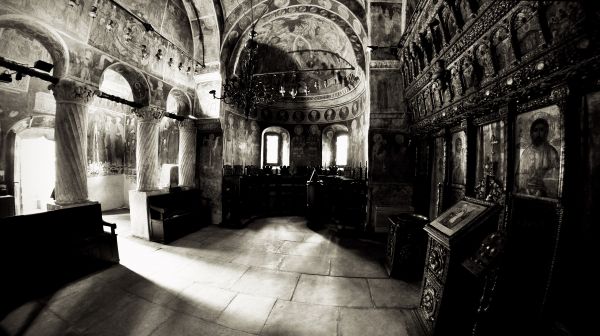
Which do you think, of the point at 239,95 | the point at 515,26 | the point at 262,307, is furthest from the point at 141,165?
the point at 515,26

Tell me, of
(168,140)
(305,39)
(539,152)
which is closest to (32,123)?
(168,140)

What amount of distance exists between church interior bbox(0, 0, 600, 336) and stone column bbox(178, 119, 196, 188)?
73mm

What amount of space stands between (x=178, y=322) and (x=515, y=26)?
18.3 ft

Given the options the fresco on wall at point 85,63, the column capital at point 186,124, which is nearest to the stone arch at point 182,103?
the column capital at point 186,124

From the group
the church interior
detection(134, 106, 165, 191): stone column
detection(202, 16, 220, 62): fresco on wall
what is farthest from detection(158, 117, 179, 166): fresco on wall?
detection(134, 106, 165, 191): stone column

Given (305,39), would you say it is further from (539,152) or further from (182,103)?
(539,152)

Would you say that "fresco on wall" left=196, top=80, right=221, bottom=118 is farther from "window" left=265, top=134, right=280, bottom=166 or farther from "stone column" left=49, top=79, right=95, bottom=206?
"window" left=265, top=134, right=280, bottom=166

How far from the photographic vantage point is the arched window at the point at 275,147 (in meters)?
12.9

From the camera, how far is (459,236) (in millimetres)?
2248

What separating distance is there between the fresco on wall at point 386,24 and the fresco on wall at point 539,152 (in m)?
4.94

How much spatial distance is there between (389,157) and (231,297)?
5.58m

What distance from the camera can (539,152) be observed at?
8.09ft

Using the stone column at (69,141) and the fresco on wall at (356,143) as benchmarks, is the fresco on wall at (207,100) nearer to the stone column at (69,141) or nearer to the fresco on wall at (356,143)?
the stone column at (69,141)

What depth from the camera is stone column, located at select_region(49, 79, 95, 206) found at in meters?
4.79
